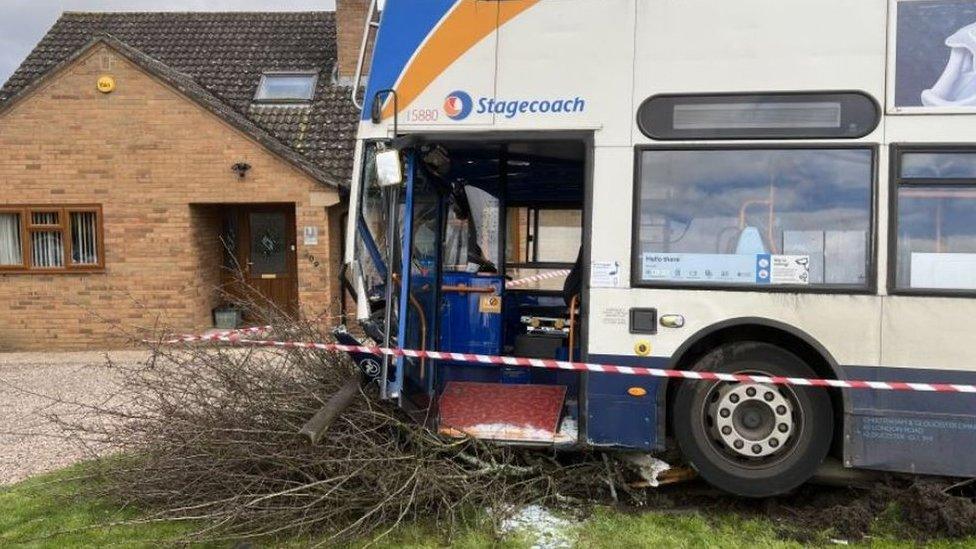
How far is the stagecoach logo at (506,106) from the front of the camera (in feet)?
14.7

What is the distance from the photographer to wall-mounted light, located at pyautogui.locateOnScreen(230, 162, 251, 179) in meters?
11.6

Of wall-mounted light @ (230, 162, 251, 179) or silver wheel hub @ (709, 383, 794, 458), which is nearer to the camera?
silver wheel hub @ (709, 383, 794, 458)

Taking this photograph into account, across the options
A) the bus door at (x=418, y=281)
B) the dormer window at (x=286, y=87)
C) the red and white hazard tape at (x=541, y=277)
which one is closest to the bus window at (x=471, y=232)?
the bus door at (x=418, y=281)

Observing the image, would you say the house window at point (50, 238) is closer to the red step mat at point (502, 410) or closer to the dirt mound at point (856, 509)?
the red step mat at point (502, 410)

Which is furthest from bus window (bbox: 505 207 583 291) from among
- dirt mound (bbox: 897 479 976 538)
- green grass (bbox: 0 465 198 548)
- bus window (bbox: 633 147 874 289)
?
A: green grass (bbox: 0 465 198 548)

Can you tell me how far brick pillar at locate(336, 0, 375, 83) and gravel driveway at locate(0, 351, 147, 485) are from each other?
254 inches

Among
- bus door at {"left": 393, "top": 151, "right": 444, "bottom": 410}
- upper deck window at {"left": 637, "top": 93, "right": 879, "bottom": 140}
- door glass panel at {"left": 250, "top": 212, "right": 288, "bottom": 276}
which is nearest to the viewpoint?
upper deck window at {"left": 637, "top": 93, "right": 879, "bottom": 140}

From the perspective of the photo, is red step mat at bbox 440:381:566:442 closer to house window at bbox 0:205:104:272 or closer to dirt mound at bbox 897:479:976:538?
dirt mound at bbox 897:479:976:538

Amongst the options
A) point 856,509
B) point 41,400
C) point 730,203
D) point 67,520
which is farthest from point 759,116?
point 41,400

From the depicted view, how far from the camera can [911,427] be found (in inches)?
161

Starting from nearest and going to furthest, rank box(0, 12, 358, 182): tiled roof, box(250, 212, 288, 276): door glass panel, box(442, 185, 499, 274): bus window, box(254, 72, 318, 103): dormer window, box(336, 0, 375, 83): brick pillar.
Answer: box(442, 185, 499, 274): bus window → box(0, 12, 358, 182): tiled roof → box(250, 212, 288, 276): door glass panel → box(336, 0, 375, 83): brick pillar → box(254, 72, 318, 103): dormer window

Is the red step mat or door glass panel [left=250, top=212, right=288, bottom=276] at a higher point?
door glass panel [left=250, top=212, right=288, bottom=276]

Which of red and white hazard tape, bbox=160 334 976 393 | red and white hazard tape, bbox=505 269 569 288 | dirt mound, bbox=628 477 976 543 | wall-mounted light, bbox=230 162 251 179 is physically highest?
wall-mounted light, bbox=230 162 251 179

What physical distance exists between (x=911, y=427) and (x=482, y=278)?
3.16 m
